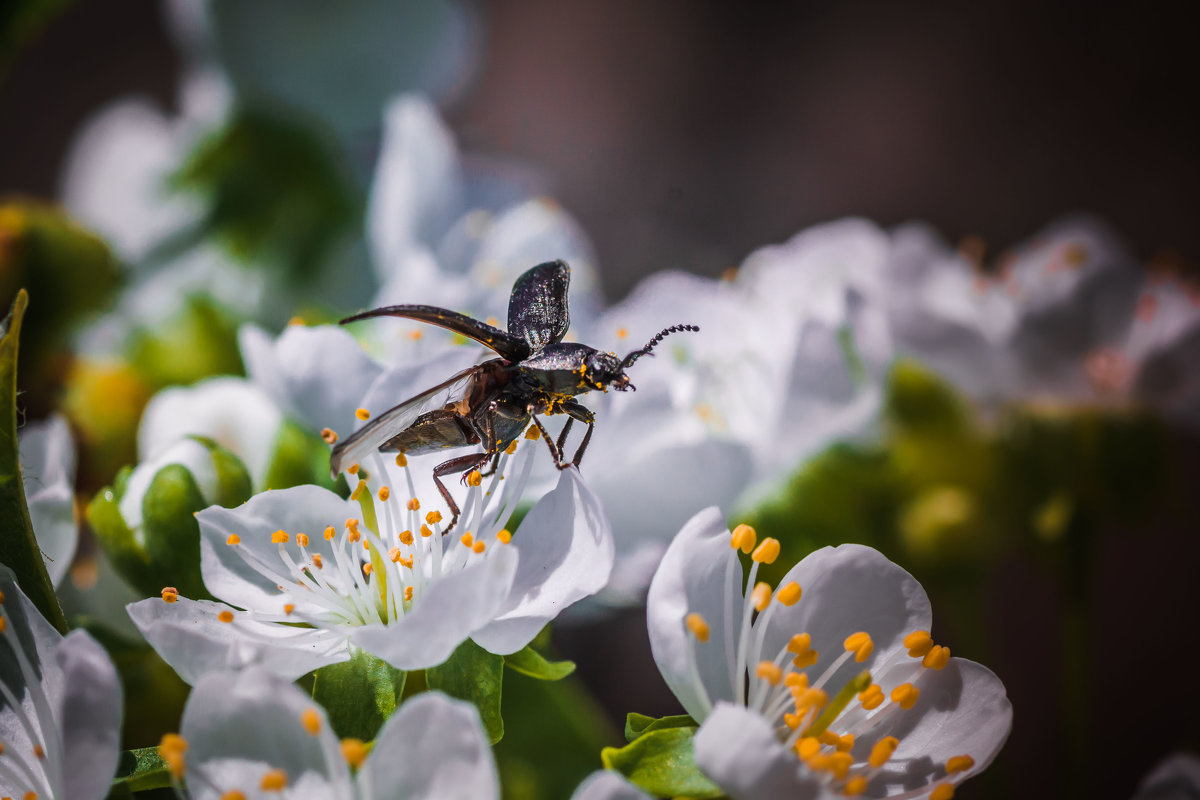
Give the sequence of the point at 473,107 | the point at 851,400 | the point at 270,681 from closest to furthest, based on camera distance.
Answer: the point at 270,681, the point at 851,400, the point at 473,107

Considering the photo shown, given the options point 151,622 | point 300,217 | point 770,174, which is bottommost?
point 151,622

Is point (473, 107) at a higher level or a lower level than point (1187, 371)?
higher

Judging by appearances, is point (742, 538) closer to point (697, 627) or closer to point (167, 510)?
point (697, 627)

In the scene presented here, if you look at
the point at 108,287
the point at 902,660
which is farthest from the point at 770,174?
the point at 902,660

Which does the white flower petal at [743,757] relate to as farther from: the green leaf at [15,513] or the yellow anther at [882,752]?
the green leaf at [15,513]

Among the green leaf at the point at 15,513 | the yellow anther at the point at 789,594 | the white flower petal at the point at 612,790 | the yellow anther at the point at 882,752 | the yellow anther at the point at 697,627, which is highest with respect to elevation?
the green leaf at the point at 15,513

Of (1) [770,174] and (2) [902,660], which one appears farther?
(1) [770,174]

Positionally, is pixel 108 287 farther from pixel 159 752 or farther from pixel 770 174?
pixel 770 174

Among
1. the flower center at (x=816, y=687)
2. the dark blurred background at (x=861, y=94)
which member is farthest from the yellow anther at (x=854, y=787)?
the dark blurred background at (x=861, y=94)
